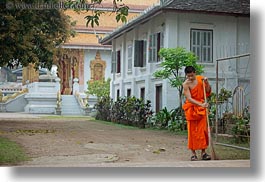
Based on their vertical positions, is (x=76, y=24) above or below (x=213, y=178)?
above

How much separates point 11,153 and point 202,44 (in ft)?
24.1

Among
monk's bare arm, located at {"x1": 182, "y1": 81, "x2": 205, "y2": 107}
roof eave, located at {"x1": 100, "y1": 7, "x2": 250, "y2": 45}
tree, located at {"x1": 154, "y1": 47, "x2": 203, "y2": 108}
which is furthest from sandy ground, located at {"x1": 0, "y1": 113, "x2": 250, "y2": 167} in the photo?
roof eave, located at {"x1": 100, "y1": 7, "x2": 250, "y2": 45}

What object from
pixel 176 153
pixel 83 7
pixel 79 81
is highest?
pixel 83 7

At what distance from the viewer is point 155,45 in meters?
14.3

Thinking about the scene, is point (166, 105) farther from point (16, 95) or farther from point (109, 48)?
point (16, 95)

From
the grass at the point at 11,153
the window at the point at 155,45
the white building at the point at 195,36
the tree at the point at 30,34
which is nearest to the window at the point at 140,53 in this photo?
the white building at the point at 195,36

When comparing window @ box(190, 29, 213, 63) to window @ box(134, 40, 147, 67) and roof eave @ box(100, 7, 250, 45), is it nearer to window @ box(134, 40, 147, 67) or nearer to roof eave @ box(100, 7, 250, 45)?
roof eave @ box(100, 7, 250, 45)

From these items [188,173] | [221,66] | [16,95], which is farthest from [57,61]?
[188,173]

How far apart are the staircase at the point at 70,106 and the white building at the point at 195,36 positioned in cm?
292

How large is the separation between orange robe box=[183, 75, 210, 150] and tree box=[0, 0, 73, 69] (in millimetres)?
4204

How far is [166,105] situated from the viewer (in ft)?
44.4

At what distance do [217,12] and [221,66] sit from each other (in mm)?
1391

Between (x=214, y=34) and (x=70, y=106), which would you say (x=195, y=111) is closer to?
(x=214, y=34)

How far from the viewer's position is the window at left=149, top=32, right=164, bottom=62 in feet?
46.3
